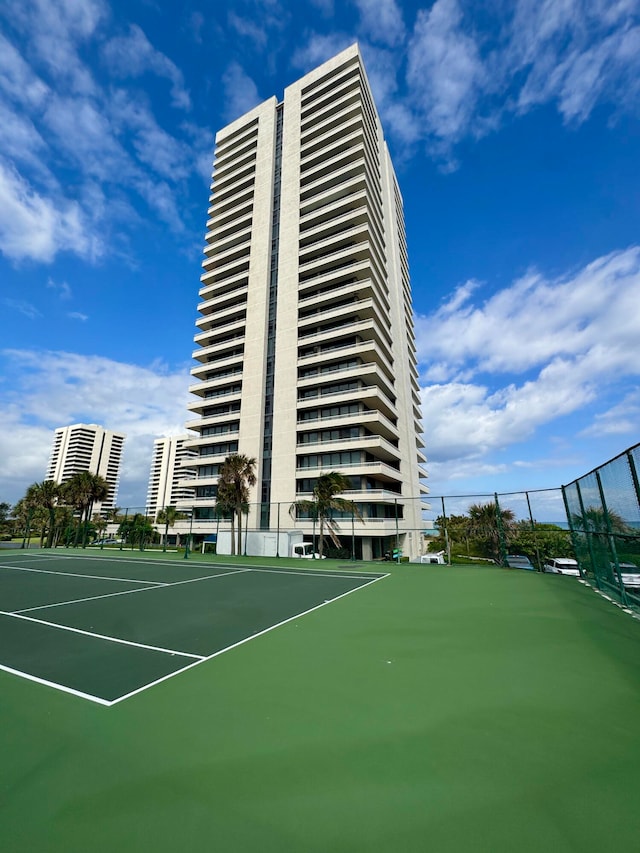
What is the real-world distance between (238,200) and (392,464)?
147 feet

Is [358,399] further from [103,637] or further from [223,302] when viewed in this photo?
[103,637]

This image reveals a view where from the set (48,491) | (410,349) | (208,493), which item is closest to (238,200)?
(410,349)

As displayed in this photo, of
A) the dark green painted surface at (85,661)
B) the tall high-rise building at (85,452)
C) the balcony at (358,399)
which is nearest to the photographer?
the dark green painted surface at (85,661)

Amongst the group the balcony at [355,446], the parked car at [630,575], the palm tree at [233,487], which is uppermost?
the balcony at [355,446]

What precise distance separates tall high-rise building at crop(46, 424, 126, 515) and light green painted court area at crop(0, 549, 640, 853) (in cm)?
17524

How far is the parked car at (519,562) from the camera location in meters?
19.0

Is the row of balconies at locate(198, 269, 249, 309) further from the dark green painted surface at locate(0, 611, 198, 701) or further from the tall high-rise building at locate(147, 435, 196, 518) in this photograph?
the tall high-rise building at locate(147, 435, 196, 518)

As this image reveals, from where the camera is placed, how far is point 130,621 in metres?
7.84

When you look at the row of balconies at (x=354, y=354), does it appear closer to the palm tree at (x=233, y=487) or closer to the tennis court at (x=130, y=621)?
the palm tree at (x=233, y=487)

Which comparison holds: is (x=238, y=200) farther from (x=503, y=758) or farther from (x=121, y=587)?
(x=503, y=758)

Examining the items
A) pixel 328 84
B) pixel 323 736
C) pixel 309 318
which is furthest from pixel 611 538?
pixel 328 84

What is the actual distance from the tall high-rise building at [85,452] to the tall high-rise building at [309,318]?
453ft

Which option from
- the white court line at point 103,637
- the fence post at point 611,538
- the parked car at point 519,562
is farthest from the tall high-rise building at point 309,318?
the white court line at point 103,637

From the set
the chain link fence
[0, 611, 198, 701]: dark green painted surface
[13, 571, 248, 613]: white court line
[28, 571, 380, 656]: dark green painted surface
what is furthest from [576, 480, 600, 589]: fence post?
[13, 571, 248, 613]: white court line
